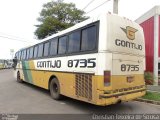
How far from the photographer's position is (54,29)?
36.1 meters

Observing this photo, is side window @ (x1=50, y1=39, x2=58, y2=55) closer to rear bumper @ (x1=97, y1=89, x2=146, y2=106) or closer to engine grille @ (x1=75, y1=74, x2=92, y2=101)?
engine grille @ (x1=75, y1=74, x2=92, y2=101)

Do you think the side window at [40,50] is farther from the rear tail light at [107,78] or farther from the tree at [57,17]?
the tree at [57,17]

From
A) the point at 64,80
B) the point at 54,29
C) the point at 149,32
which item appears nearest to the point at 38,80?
the point at 64,80

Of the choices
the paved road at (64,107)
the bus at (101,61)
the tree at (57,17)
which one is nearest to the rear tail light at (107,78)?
the bus at (101,61)

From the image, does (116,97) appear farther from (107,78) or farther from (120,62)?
(120,62)

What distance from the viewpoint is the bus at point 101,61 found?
279 inches

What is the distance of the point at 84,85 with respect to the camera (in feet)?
25.1

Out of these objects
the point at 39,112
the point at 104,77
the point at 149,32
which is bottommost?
the point at 39,112

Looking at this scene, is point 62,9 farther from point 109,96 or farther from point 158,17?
A: point 109,96

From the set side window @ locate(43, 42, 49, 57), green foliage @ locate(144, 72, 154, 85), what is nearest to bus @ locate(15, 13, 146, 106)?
side window @ locate(43, 42, 49, 57)

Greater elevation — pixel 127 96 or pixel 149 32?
pixel 149 32

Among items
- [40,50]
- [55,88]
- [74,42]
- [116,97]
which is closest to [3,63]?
[40,50]

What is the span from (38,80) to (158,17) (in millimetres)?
9125

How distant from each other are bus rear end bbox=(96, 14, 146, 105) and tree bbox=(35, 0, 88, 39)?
2840 centimetres
